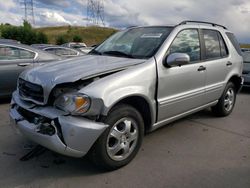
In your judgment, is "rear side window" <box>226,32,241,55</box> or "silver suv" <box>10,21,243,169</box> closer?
"silver suv" <box>10,21,243,169</box>

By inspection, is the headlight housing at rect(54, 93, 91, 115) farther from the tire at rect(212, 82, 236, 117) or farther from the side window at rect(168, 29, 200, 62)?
the tire at rect(212, 82, 236, 117)

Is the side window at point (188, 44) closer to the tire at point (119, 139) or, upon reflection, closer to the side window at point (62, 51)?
the tire at point (119, 139)

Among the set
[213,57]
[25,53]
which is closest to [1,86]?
[25,53]

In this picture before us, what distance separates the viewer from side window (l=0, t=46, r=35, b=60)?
633cm

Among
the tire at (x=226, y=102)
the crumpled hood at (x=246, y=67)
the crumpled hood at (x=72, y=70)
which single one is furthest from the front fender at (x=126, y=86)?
the crumpled hood at (x=246, y=67)

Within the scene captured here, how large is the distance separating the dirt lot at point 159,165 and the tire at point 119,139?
0.48ft

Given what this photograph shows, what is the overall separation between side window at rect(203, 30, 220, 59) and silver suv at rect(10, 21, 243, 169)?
2 centimetres

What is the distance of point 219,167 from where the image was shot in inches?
136

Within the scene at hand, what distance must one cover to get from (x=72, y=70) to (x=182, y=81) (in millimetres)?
1637

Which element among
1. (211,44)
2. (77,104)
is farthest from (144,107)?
(211,44)

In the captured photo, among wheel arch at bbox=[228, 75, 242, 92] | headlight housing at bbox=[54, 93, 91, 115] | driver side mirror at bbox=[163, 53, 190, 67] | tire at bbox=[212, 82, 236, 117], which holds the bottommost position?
tire at bbox=[212, 82, 236, 117]

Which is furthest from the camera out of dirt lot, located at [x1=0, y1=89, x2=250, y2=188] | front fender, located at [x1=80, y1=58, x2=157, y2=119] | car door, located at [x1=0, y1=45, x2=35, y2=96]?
car door, located at [x1=0, y1=45, x2=35, y2=96]

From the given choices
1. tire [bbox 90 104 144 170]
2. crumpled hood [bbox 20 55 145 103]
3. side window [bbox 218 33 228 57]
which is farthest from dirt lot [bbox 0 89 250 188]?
side window [bbox 218 33 228 57]

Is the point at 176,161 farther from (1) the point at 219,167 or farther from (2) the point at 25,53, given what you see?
(2) the point at 25,53
